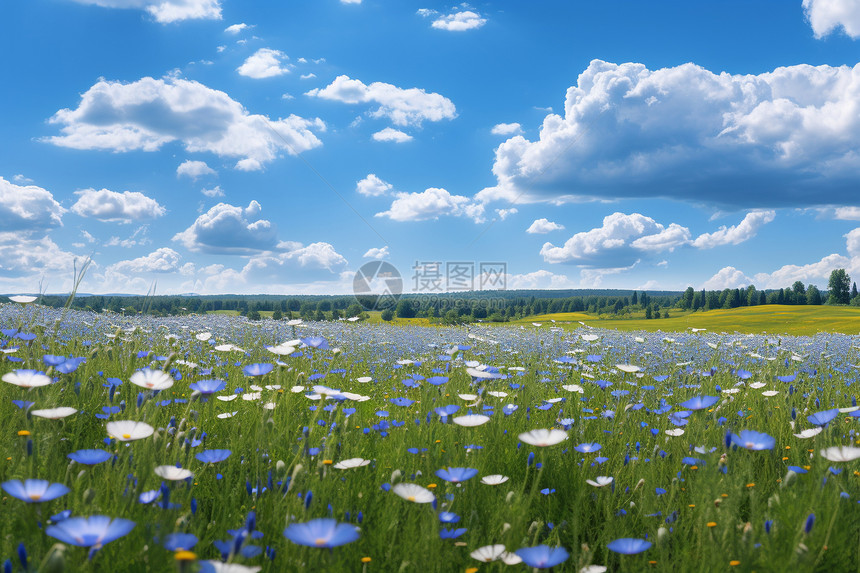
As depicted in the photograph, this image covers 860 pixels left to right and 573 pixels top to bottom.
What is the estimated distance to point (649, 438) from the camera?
3.68 meters

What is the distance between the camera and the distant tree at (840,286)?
328 feet

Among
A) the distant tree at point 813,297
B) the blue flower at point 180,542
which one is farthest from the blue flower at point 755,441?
the distant tree at point 813,297

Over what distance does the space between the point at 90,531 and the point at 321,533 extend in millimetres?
638

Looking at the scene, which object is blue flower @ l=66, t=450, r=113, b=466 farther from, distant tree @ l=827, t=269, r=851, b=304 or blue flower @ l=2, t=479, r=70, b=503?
distant tree @ l=827, t=269, r=851, b=304

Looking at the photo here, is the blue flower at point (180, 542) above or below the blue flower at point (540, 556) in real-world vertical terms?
above

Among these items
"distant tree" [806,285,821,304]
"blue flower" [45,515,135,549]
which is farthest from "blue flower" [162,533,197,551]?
"distant tree" [806,285,821,304]

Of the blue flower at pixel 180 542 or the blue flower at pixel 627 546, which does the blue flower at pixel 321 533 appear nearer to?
the blue flower at pixel 180 542

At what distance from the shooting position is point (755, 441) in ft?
7.31

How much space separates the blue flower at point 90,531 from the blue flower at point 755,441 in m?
2.36

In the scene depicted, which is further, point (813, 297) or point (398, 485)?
point (813, 297)

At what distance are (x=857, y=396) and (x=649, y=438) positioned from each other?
3.53 metres

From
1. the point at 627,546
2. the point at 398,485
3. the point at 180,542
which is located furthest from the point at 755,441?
the point at 180,542

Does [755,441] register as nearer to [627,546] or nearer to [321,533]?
[627,546]

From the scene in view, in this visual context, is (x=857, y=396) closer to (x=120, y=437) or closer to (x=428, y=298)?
(x=120, y=437)
